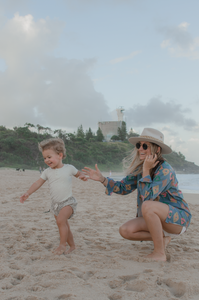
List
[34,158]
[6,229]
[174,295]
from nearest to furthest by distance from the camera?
[174,295]
[6,229]
[34,158]

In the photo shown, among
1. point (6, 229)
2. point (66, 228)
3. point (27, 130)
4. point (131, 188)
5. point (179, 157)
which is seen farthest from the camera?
point (179, 157)

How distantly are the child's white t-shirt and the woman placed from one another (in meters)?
0.27

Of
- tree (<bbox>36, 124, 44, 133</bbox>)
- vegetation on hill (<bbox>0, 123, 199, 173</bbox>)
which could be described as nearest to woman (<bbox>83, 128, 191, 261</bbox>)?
vegetation on hill (<bbox>0, 123, 199, 173</bbox>)

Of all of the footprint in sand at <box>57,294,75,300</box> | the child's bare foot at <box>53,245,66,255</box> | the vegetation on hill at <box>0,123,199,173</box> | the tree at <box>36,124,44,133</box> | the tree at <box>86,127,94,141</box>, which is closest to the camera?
the footprint in sand at <box>57,294,75,300</box>

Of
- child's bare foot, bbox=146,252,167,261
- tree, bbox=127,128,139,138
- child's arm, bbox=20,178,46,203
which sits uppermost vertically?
tree, bbox=127,128,139,138

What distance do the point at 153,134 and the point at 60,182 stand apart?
116 cm

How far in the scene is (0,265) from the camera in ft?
6.67

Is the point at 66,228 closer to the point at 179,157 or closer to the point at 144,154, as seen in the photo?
the point at 144,154

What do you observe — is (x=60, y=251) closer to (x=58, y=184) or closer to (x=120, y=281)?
(x=58, y=184)

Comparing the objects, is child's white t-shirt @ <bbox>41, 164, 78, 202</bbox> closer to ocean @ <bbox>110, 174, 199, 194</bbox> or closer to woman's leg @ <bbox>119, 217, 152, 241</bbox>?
woman's leg @ <bbox>119, 217, 152, 241</bbox>

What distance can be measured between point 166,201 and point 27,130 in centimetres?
4265

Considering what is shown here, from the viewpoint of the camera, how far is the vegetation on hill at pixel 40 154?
115ft

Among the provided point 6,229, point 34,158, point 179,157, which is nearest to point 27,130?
point 34,158

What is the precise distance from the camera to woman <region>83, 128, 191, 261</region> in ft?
7.51
